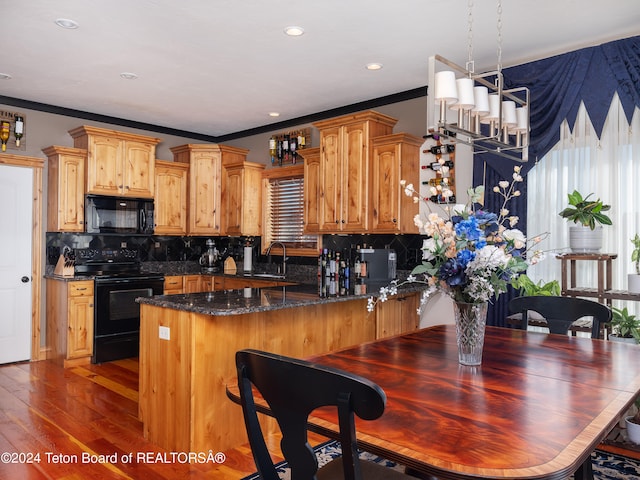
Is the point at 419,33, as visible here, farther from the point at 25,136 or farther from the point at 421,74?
the point at 25,136

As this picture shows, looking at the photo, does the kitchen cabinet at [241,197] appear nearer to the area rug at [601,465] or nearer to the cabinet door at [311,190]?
the cabinet door at [311,190]

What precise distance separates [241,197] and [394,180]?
2.27 metres

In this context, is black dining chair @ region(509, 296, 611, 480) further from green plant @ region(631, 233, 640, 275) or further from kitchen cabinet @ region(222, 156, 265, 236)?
kitchen cabinet @ region(222, 156, 265, 236)

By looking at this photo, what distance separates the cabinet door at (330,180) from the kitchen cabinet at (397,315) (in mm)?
976

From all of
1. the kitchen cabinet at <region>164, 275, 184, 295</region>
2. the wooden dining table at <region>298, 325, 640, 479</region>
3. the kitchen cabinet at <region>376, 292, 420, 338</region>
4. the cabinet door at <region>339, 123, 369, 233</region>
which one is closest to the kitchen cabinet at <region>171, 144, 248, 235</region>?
the kitchen cabinet at <region>164, 275, 184, 295</region>

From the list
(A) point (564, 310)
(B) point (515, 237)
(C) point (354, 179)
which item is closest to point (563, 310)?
(A) point (564, 310)

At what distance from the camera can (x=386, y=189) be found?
14.9ft

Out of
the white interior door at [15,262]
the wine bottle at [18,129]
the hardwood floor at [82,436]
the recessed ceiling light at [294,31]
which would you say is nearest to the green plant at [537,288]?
the hardwood floor at [82,436]

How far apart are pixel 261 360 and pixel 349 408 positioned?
0.27 m

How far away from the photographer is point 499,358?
6.69 ft

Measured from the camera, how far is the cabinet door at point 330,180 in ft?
16.0

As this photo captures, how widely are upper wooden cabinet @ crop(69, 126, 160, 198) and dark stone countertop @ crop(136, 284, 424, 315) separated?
2.62 meters

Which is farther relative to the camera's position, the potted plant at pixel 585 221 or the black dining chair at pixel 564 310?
the potted plant at pixel 585 221

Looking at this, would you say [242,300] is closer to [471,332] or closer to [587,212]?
[471,332]
